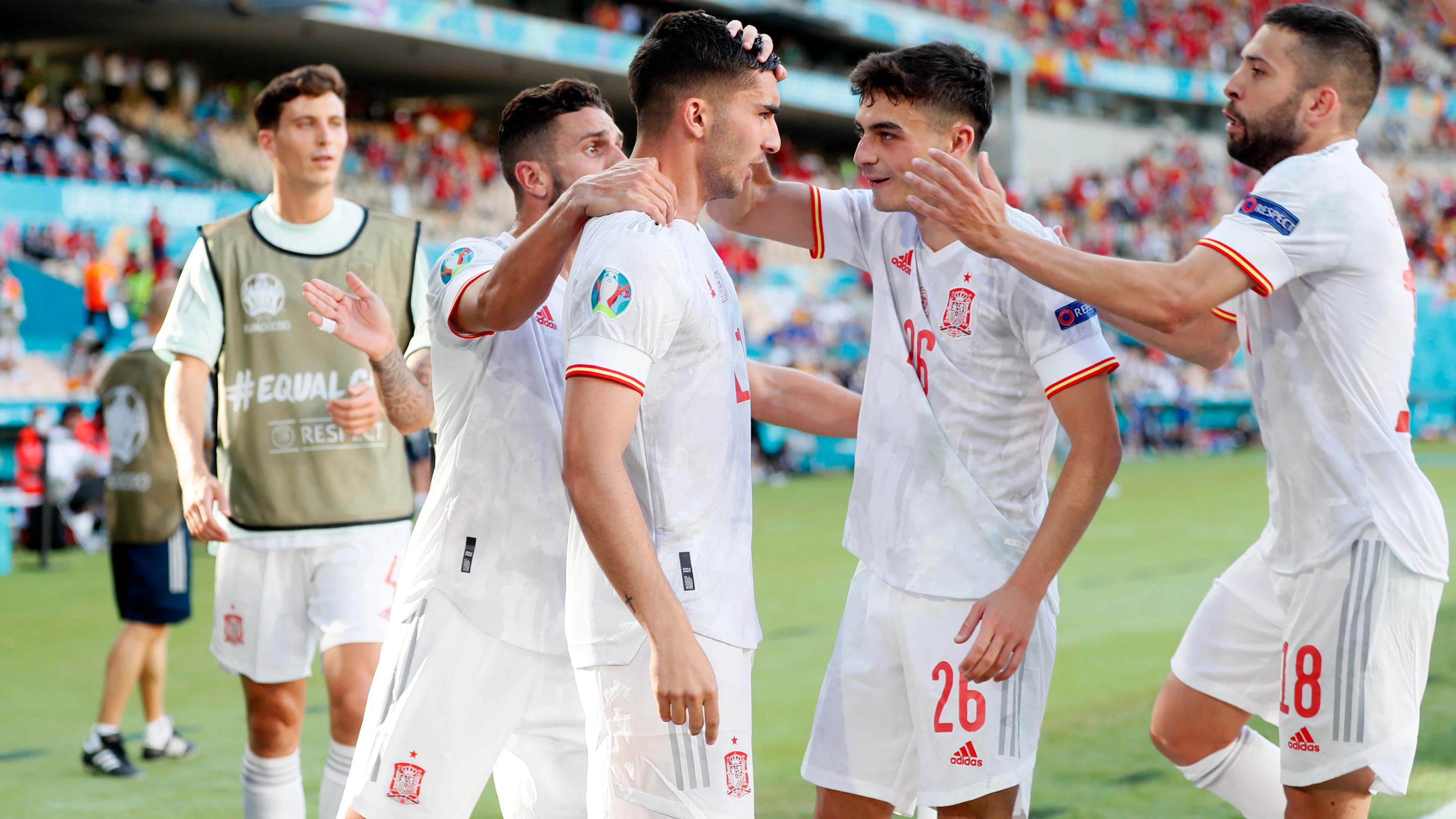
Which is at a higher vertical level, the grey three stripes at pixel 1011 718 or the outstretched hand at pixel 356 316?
the outstretched hand at pixel 356 316

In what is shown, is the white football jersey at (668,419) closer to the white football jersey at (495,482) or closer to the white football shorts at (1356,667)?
the white football jersey at (495,482)

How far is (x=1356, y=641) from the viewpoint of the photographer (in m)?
3.24

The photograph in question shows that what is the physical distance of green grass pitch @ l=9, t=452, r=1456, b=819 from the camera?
5.36 m

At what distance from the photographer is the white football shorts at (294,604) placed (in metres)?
4.32

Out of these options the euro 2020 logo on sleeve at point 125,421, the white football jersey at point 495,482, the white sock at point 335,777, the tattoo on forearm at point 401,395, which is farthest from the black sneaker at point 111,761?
the white football jersey at point 495,482

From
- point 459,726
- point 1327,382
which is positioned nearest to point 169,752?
point 459,726

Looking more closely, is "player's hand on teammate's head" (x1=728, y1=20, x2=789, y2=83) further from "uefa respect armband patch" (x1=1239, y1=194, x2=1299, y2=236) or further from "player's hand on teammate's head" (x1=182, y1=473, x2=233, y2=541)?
"player's hand on teammate's head" (x1=182, y1=473, x2=233, y2=541)

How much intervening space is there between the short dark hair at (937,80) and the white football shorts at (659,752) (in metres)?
1.43

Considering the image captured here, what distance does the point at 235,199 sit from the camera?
2048cm

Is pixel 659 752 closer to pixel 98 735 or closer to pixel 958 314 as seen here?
pixel 958 314

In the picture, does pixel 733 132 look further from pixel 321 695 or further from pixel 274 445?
pixel 321 695

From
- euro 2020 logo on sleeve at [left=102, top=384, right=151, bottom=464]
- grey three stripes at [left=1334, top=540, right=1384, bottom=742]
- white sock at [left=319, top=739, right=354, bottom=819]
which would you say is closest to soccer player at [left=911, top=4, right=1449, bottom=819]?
Answer: grey three stripes at [left=1334, top=540, right=1384, bottom=742]

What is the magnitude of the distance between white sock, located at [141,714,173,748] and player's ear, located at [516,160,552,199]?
157 inches

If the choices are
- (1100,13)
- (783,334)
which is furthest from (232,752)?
(1100,13)
